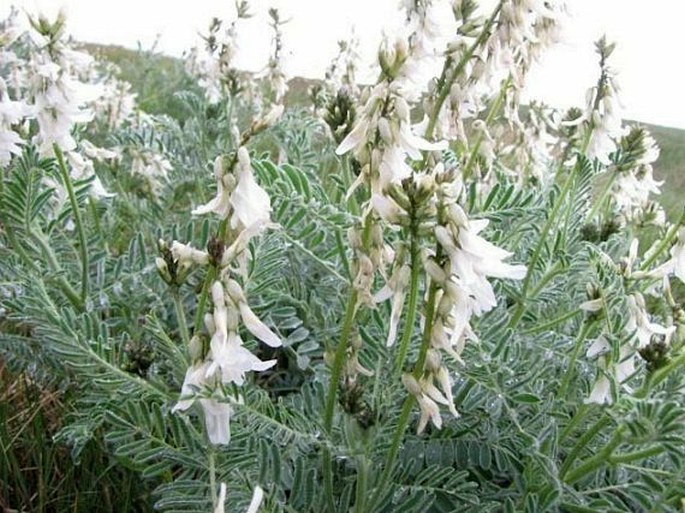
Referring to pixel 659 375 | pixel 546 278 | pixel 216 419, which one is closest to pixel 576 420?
pixel 659 375

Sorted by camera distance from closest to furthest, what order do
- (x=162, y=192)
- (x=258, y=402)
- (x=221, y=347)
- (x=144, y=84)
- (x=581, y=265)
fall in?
(x=221, y=347)
(x=258, y=402)
(x=581, y=265)
(x=162, y=192)
(x=144, y=84)

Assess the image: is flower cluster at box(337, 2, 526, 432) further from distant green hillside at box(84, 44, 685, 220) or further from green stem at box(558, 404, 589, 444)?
distant green hillside at box(84, 44, 685, 220)

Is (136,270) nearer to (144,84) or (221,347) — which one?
(221,347)

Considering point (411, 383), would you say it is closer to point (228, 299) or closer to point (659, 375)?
point (228, 299)

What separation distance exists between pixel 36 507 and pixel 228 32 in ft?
6.27

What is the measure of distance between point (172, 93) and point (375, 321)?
14.1 ft

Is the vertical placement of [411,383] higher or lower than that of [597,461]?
higher

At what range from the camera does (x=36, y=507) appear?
1.93 meters

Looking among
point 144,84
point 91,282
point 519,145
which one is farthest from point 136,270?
point 144,84

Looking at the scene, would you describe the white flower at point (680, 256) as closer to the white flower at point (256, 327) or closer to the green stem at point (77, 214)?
the white flower at point (256, 327)

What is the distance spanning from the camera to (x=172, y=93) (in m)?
5.67

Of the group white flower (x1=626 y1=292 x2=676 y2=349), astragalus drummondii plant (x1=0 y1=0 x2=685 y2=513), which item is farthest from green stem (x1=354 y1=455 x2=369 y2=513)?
white flower (x1=626 y1=292 x2=676 y2=349)

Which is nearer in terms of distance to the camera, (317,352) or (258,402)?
(258,402)

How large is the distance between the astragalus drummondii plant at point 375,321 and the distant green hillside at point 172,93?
6.42ft
